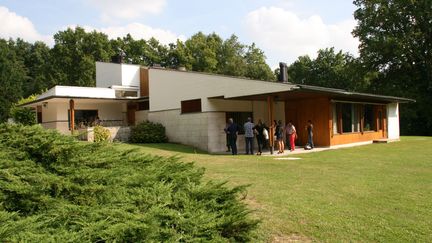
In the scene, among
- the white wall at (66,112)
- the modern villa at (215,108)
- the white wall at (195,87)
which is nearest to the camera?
the white wall at (195,87)

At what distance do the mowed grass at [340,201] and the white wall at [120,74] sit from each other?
A: 21.0m

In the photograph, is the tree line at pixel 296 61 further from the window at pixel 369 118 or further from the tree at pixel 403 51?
the window at pixel 369 118

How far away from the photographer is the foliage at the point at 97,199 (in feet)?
11.3

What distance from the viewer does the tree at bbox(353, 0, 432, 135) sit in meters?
39.7

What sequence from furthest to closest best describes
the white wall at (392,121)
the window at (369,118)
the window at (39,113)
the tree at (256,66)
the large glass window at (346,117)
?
the tree at (256,66) → the window at (39,113) → the white wall at (392,121) → the window at (369,118) → the large glass window at (346,117)

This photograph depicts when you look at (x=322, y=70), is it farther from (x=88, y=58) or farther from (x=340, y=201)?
(x=340, y=201)

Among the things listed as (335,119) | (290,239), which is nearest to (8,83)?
(335,119)

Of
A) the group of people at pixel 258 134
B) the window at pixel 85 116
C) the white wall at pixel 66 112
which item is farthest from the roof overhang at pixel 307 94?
the white wall at pixel 66 112

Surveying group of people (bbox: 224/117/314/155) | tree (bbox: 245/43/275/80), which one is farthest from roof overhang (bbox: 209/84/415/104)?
tree (bbox: 245/43/275/80)

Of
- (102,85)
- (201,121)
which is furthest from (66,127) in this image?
(201,121)

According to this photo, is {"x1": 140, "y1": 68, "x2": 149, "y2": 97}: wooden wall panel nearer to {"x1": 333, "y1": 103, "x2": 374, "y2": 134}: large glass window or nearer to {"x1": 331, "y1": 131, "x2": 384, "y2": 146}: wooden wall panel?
{"x1": 333, "y1": 103, "x2": 374, "y2": 134}: large glass window

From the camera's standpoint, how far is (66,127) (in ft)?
93.8

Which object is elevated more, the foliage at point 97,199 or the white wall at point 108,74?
the white wall at point 108,74

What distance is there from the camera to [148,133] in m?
24.1
